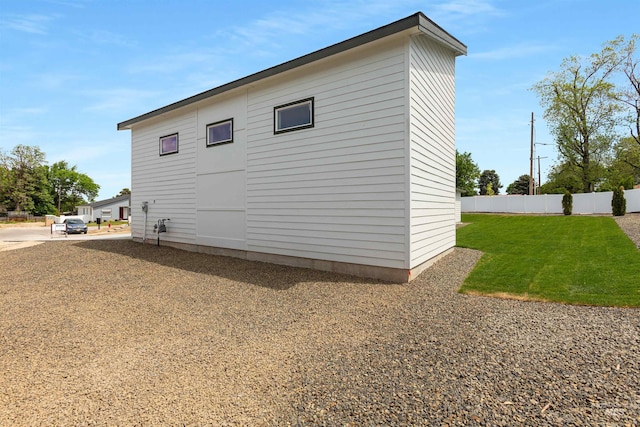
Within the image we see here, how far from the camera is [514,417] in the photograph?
2355 millimetres

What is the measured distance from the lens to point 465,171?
48188 mm

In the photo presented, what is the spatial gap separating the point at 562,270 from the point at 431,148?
3.94 metres

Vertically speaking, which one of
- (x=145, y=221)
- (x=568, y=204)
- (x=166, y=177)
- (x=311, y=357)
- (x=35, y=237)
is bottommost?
A: (x=35, y=237)

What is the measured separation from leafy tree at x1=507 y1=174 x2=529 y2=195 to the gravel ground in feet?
247

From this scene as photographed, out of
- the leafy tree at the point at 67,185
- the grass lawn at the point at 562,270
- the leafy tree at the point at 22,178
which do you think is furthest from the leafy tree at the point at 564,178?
the leafy tree at the point at 67,185

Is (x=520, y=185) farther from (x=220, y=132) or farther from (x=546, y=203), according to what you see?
(x=220, y=132)

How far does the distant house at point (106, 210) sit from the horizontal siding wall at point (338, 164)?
155ft

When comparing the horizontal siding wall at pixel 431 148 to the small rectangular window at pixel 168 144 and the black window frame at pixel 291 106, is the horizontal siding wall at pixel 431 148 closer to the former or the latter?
the black window frame at pixel 291 106

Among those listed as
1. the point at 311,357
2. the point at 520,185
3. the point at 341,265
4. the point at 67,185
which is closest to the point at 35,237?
the point at 341,265

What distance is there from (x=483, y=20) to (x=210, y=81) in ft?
25.2

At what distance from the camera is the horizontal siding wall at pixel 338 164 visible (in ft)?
20.7

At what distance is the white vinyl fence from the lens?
22703 millimetres

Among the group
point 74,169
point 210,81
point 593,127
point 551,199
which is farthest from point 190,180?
point 74,169

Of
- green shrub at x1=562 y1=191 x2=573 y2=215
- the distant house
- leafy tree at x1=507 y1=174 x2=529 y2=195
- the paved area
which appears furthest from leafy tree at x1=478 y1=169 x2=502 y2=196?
the paved area
